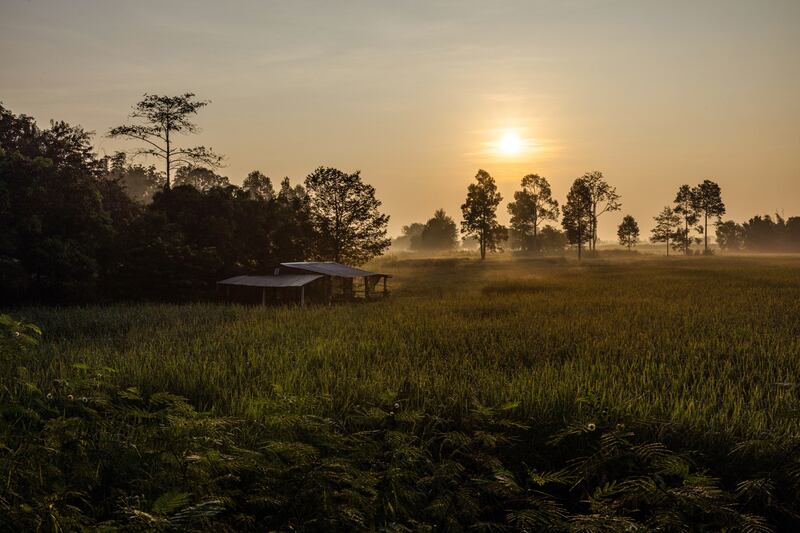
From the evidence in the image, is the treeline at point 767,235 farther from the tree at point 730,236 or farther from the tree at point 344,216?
the tree at point 344,216

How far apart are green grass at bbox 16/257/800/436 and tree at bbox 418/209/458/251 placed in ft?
443

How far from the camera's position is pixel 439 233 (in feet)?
527

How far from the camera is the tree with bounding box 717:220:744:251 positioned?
15188 centimetres

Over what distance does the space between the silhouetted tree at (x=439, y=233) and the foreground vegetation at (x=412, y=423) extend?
13932 cm

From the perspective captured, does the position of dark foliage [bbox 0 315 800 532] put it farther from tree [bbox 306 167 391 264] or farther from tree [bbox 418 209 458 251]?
tree [bbox 418 209 458 251]

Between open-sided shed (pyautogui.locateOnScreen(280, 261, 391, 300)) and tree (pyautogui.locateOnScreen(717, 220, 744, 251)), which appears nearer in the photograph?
open-sided shed (pyautogui.locateOnScreen(280, 261, 391, 300))

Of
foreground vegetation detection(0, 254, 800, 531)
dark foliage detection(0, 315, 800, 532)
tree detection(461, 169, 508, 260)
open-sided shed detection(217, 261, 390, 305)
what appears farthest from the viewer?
tree detection(461, 169, 508, 260)

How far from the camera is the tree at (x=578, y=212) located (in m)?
79.7

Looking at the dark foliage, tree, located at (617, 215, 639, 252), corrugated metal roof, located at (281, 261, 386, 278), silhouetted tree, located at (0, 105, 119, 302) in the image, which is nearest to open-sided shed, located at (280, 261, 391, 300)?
corrugated metal roof, located at (281, 261, 386, 278)

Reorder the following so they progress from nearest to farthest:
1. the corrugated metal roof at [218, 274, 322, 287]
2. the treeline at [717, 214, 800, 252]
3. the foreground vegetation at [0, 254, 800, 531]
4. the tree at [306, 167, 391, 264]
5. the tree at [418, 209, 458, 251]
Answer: the foreground vegetation at [0, 254, 800, 531] < the corrugated metal roof at [218, 274, 322, 287] < the tree at [306, 167, 391, 264] < the treeline at [717, 214, 800, 252] < the tree at [418, 209, 458, 251]

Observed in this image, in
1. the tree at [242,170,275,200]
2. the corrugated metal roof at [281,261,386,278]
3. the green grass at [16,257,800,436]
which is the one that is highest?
the tree at [242,170,275,200]

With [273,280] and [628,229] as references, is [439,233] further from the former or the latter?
[273,280]

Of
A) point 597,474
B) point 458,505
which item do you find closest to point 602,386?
point 597,474

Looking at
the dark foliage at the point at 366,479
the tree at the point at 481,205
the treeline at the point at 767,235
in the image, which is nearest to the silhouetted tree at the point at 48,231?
the dark foliage at the point at 366,479
